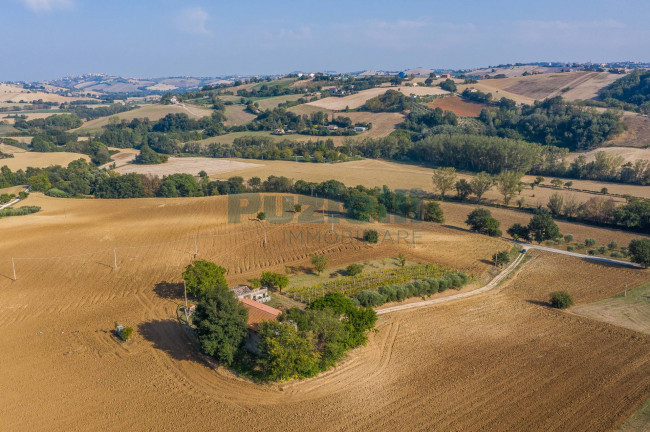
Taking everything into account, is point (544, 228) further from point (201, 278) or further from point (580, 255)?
point (201, 278)

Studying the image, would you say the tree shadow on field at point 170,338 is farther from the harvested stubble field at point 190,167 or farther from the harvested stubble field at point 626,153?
the harvested stubble field at point 626,153

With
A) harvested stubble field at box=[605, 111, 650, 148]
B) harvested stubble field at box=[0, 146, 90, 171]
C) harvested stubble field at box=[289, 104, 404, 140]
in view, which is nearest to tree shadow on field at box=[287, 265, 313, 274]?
harvested stubble field at box=[0, 146, 90, 171]

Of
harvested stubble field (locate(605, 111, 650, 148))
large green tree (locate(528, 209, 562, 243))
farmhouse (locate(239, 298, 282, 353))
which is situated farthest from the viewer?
harvested stubble field (locate(605, 111, 650, 148))

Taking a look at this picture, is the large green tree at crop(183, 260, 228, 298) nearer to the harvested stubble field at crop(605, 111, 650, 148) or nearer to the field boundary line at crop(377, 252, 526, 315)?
the field boundary line at crop(377, 252, 526, 315)

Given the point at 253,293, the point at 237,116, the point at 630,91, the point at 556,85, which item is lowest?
the point at 253,293

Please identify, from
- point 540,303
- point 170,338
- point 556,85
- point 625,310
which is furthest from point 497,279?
point 556,85
